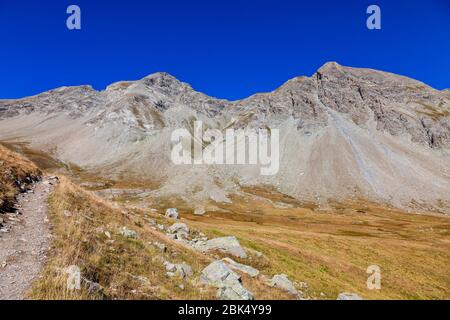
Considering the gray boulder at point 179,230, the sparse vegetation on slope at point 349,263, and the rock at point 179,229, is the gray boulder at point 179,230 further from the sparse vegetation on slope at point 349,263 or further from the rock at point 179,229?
the sparse vegetation on slope at point 349,263

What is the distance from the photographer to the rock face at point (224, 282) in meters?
15.5

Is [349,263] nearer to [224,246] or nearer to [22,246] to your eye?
[224,246]

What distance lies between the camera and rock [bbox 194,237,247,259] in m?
33.4

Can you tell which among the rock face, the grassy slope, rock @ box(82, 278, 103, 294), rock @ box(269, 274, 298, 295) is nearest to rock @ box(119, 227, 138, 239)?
the grassy slope

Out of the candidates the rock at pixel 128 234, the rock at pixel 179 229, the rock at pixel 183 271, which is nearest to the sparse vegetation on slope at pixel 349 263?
the rock at pixel 179 229

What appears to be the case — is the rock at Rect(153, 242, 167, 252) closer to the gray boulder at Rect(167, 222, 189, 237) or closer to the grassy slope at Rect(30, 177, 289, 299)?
the grassy slope at Rect(30, 177, 289, 299)

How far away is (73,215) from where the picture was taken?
798 inches

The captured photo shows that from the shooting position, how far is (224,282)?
17234 mm

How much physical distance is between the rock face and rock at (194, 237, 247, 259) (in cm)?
1365

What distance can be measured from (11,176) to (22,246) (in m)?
14.5

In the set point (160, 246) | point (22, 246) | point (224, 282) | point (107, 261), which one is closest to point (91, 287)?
point (107, 261)
